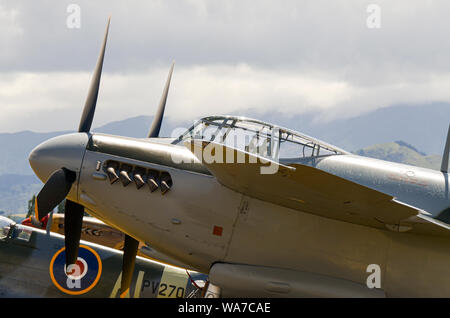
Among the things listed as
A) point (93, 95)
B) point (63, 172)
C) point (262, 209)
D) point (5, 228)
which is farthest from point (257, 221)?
point (5, 228)

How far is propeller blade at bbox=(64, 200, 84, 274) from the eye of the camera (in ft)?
28.2

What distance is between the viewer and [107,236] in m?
17.8

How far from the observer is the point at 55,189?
7.72 meters

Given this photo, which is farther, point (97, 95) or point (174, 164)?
point (97, 95)

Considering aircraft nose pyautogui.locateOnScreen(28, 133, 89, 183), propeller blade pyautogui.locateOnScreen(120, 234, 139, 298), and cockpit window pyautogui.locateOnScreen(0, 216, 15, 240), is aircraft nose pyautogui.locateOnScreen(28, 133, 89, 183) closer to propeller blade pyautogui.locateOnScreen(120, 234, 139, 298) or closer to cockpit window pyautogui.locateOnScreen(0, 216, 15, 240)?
propeller blade pyautogui.locateOnScreen(120, 234, 139, 298)

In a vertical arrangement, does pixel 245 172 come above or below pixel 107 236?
above

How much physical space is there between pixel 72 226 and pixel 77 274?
3.79 m

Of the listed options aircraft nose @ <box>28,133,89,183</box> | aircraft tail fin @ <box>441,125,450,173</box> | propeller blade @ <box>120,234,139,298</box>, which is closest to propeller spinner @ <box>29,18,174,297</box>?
aircraft nose @ <box>28,133,89,183</box>

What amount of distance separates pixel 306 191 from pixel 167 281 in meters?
6.76

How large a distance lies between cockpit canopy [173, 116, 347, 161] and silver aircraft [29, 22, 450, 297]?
16 mm

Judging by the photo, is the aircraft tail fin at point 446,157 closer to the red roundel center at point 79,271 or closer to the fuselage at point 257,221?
the fuselage at point 257,221
